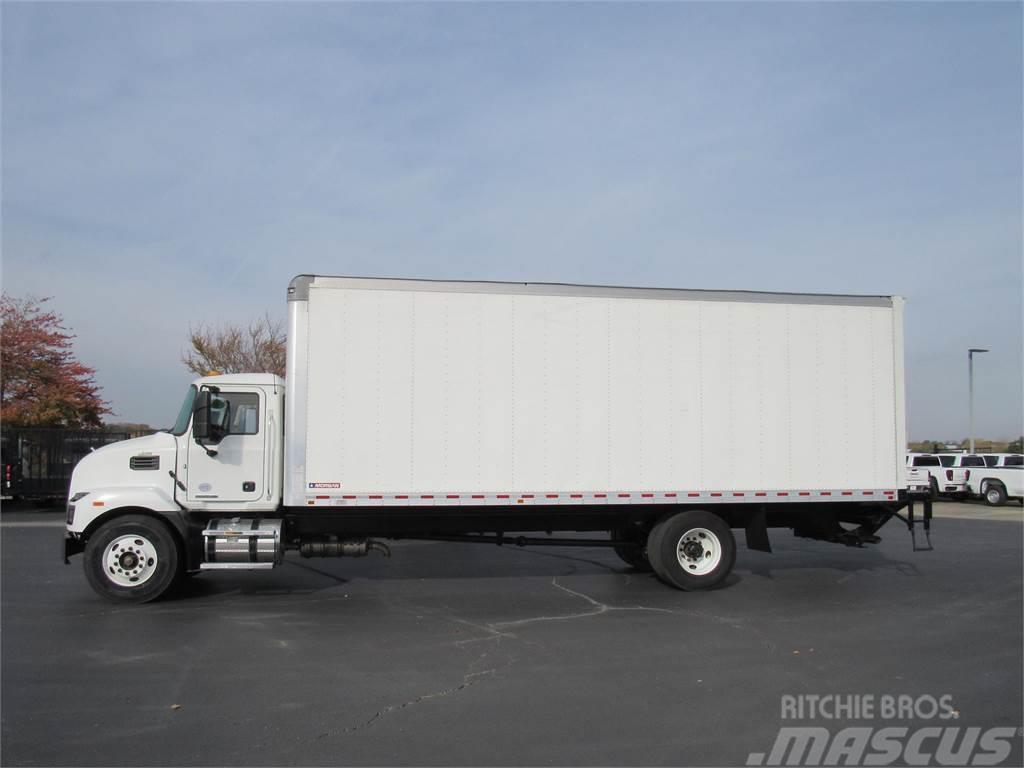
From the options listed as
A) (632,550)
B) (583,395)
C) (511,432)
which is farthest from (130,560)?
(632,550)

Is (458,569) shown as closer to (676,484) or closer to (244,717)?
(676,484)

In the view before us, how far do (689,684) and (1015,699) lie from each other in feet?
7.50

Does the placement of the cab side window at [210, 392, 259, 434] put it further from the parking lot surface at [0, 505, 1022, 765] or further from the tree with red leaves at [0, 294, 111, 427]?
the tree with red leaves at [0, 294, 111, 427]

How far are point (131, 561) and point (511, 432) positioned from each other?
178 inches

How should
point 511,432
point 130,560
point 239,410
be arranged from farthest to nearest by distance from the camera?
1. point 239,410
2. point 511,432
3. point 130,560

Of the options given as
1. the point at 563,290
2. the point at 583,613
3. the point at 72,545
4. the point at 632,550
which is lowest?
the point at 583,613

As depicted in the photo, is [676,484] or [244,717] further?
[676,484]

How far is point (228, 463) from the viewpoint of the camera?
9539 mm

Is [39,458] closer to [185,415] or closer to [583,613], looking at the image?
[185,415]

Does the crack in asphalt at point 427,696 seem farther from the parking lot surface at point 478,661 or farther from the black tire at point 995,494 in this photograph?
the black tire at point 995,494

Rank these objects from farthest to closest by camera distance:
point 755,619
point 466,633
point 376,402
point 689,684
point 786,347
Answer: point 786,347, point 376,402, point 755,619, point 466,633, point 689,684

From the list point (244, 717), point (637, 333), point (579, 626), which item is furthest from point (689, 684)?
point (637, 333)

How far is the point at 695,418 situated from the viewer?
9875 mm

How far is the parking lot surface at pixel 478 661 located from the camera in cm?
502
